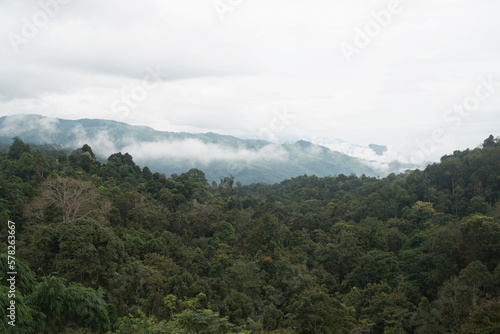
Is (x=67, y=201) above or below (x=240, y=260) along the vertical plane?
above

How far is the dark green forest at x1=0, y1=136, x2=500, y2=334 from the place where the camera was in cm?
1015

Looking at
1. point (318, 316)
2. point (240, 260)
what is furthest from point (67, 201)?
point (318, 316)

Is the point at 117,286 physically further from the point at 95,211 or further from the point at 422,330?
the point at 422,330

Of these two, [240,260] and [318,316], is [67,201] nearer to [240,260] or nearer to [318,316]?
[240,260]

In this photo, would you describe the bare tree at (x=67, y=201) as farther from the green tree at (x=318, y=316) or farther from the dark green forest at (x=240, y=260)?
the green tree at (x=318, y=316)

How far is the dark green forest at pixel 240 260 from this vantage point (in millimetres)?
10148

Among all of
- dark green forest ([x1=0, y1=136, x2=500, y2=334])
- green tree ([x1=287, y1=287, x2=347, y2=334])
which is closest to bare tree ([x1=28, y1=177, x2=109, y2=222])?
dark green forest ([x1=0, y1=136, x2=500, y2=334])

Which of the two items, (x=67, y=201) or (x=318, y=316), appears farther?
(x=67, y=201)

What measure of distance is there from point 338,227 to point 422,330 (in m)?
16.2

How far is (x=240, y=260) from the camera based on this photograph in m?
23.2

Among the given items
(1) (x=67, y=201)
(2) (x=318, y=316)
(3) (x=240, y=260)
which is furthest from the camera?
(3) (x=240, y=260)

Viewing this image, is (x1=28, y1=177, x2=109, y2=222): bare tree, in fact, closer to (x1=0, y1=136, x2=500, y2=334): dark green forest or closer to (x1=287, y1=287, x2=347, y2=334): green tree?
(x1=0, y1=136, x2=500, y2=334): dark green forest

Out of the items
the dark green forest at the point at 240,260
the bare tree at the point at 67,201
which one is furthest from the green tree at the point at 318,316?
the bare tree at the point at 67,201

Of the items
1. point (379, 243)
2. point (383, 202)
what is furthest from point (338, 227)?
point (383, 202)
